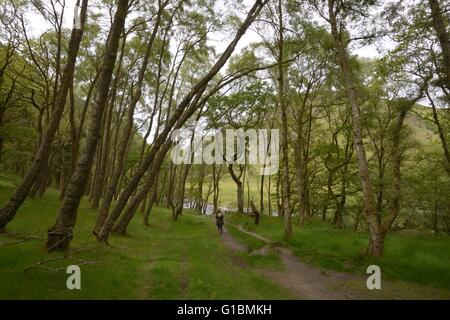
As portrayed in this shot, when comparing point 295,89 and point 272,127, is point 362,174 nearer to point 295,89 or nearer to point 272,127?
point 295,89

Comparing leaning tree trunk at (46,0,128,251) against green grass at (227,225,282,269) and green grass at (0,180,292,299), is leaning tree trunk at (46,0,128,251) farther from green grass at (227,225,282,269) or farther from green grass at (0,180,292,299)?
green grass at (227,225,282,269)

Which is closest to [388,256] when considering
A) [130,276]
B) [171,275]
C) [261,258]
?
[261,258]

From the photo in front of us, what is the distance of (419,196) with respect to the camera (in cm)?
2256

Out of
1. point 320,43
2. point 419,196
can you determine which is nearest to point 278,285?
point 320,43

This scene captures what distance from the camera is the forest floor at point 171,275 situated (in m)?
7.77

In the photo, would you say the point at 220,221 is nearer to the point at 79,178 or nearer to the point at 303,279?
the point at 303,279

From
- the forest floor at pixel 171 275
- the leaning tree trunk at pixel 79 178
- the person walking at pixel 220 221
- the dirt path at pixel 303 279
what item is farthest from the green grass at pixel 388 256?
the leaning tree trunk at pixel 79 178

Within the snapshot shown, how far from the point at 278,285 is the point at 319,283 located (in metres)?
1.73

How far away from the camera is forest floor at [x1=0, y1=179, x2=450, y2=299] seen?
7766mm

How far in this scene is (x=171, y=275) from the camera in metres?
10.1

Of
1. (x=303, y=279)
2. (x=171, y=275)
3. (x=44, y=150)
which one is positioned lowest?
(x=303, y=279)

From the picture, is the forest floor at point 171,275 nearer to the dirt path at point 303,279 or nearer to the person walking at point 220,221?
the dirt path at point 303,279

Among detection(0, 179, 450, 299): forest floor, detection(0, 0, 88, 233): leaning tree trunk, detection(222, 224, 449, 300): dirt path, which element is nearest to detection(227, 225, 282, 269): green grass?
detection(0, 179, 450, 299): forest floor

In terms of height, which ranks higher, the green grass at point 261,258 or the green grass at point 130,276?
the green grass at point 130,276
